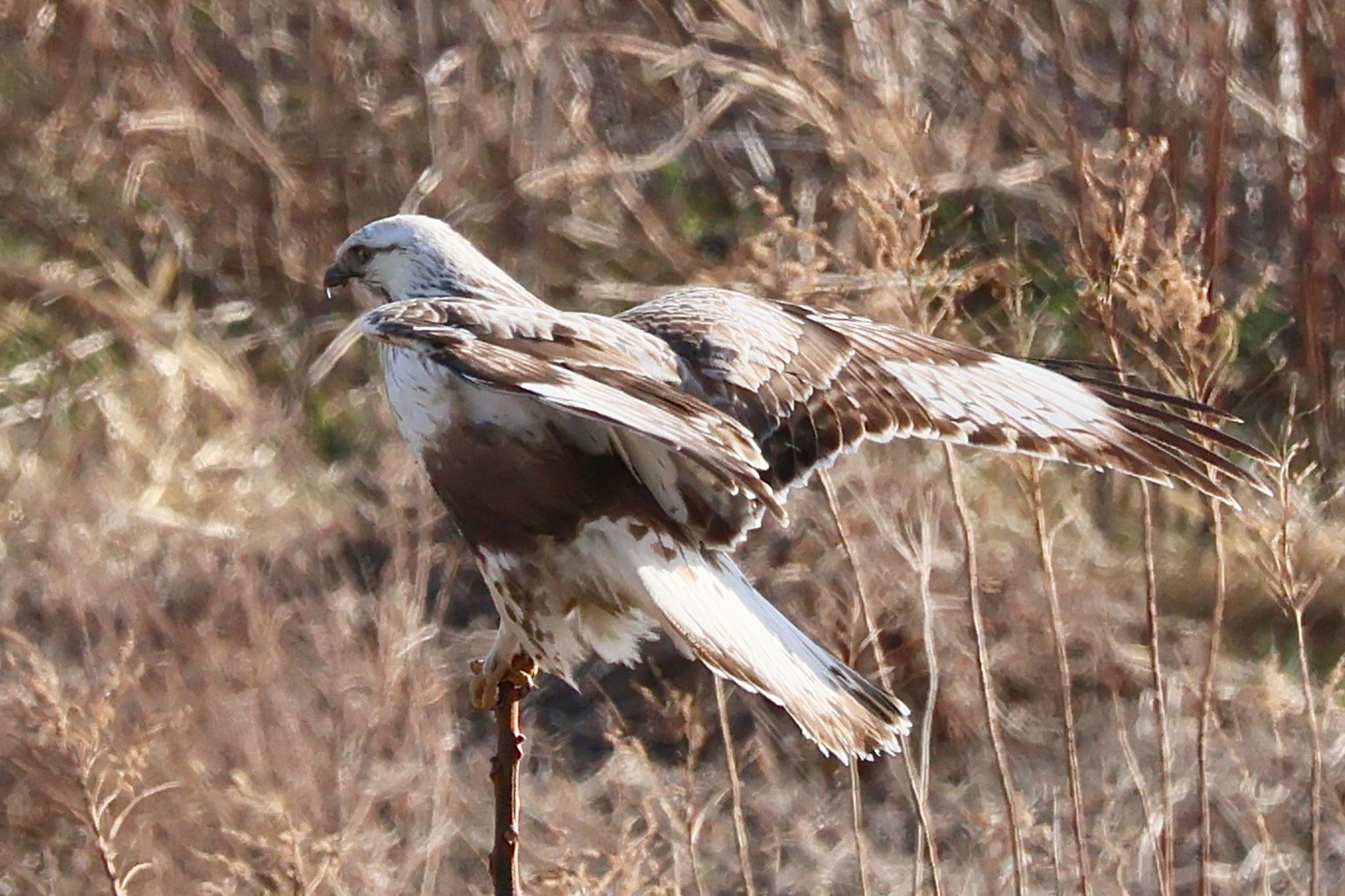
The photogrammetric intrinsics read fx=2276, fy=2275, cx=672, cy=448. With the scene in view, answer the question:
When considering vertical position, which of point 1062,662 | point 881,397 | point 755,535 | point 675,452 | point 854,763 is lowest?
point 755,535

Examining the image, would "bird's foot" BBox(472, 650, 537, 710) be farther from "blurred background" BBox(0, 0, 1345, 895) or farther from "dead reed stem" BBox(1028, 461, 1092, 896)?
"dead reed stem" BBox(1028, 461, 1092, 896)

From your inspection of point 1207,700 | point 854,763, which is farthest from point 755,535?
point 1207,700

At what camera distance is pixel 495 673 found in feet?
Result: 11.5

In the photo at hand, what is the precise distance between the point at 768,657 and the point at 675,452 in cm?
40

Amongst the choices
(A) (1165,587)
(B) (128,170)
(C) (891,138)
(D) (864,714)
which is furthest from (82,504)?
(D) (864,714)

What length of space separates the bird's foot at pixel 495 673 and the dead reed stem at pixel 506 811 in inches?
19.8

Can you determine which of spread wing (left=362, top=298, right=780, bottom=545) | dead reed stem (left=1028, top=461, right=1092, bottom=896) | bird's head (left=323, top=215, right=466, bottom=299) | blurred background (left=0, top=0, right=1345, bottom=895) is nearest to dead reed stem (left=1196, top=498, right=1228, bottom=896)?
blurred background (left=0, top=0, right=1345, bottom=895)

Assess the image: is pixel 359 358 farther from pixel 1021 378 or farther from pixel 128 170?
pixel 1021 378

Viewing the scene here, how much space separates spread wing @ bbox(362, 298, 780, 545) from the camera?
112 inches

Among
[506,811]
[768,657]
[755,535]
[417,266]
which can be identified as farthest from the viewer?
[755,535]

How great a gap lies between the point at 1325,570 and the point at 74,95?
14.0 ft

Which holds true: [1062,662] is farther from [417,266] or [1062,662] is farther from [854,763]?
[417,266]

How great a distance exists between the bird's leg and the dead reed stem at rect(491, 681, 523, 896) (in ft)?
1.60

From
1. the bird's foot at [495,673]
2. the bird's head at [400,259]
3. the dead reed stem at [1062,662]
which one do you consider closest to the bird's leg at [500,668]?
the bird's foot at [495,673]
